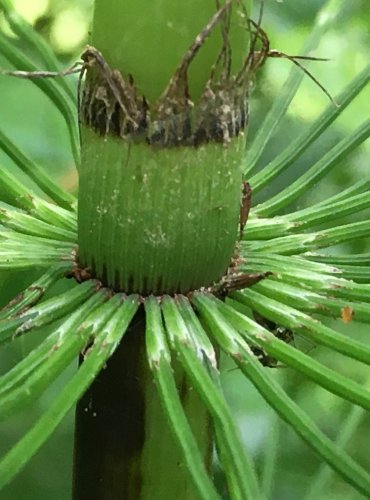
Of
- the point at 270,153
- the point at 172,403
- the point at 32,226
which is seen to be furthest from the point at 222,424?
the point at 270,153

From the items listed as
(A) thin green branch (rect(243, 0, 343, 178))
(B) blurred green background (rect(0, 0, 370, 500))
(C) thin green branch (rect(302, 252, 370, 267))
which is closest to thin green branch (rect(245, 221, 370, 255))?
(C) thin green branch (rect(302, 252, 370, 267))

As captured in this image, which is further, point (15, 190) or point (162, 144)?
point (15, 190)

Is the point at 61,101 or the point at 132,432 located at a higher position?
the point at 61,101

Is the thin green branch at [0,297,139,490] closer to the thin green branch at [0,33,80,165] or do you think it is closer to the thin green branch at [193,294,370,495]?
the thin green branch at [193,294,370,495]

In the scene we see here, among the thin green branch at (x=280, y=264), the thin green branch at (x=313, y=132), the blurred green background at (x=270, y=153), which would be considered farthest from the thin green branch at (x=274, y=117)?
the blurred green background at (x=270, y=153)

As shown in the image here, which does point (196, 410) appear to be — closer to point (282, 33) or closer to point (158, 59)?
point (158, 59)

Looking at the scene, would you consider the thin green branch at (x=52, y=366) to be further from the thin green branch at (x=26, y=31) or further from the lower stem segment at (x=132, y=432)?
the thin green branch at (x=26, y=31)

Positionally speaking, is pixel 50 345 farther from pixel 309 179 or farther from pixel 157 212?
pixel 309 179
